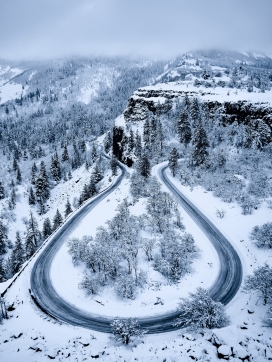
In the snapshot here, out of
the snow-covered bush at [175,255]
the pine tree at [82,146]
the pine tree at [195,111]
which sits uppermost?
the pine tree at [195,111]

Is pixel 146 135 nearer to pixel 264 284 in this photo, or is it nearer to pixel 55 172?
pixel 55 172

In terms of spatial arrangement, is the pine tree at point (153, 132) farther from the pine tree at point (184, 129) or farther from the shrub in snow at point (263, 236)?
the shrub in snow at point (263, 236)

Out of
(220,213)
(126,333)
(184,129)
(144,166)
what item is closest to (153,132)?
(184,129)

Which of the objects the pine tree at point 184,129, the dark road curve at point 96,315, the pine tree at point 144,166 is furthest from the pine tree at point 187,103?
the dark road curve at point 96,315

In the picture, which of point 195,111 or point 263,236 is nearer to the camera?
point 263,236

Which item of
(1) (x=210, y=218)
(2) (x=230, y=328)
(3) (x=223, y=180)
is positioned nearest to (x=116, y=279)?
(2) (x=230, y=328)

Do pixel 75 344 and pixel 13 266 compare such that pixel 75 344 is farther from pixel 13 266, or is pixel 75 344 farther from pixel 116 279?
pixel 13 266
